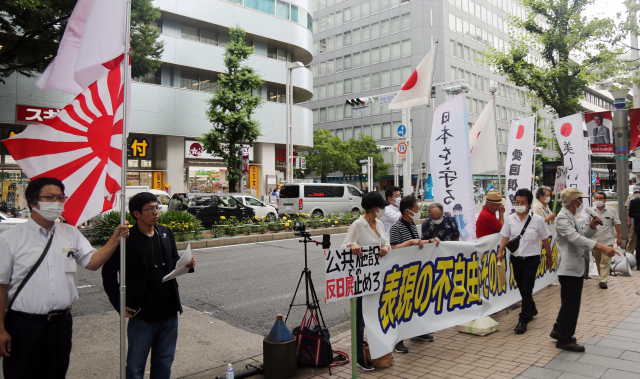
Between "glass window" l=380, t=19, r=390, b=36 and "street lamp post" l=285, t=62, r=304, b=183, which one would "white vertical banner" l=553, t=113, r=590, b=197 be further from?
"glass window" l=380, t=19, r=390, b=36

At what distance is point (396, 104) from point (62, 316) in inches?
257

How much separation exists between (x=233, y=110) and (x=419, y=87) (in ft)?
59.7

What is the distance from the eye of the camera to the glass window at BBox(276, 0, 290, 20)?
103 feet

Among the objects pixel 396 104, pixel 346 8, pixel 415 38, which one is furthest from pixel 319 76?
pixel 396 104

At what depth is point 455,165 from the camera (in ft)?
20.3

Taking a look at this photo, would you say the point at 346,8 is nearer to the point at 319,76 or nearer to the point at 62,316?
the point at 319,76

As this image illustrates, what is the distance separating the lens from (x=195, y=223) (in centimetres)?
1466

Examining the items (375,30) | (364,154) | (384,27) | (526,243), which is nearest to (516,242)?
(526,243)

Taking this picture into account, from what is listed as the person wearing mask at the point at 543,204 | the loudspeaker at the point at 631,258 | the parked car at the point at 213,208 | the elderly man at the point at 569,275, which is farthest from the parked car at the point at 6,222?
the loudspeaker at the point at 631,258

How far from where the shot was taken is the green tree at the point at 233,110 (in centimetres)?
2406

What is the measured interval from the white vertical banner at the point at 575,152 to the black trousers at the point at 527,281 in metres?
4.96

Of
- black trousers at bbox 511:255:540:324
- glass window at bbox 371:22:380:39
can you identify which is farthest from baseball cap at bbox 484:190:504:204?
glass window at bbox 371:22:380:39

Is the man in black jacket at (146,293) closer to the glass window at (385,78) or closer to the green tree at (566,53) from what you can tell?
the green tree at (566,53)

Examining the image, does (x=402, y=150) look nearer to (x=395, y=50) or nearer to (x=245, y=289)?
(x=245, y=289)
